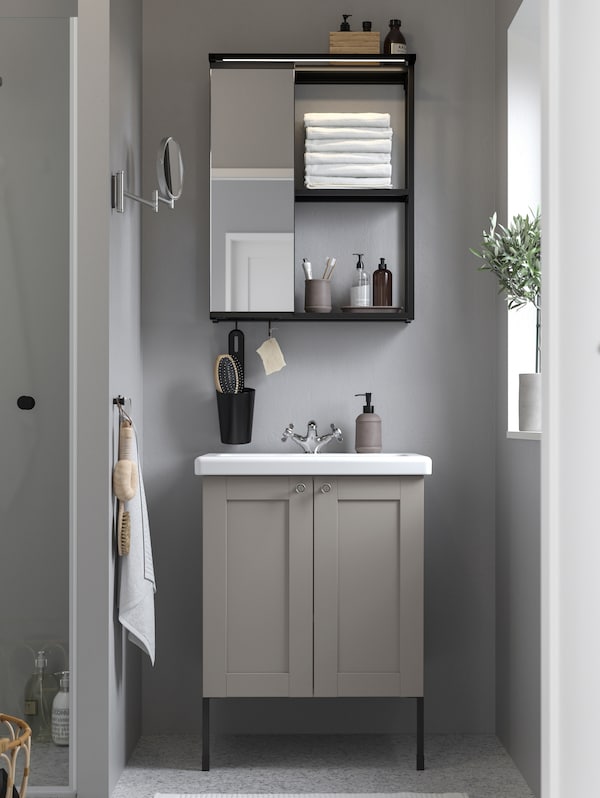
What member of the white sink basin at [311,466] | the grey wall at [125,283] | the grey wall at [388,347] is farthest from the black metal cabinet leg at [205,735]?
the white sink basin at [311,466]

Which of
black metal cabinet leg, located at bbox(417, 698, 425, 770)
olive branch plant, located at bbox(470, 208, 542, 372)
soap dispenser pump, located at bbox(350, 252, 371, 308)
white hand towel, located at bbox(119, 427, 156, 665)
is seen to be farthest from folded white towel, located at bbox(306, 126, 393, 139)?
black metal cabinet leg, located at bbox(417, 698, 425, 770)

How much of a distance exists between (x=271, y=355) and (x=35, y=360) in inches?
33.8

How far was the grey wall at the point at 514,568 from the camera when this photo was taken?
2.56 metres

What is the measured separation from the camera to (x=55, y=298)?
2.47m

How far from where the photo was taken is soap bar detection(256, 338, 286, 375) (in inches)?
120

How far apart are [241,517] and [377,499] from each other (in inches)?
16.0

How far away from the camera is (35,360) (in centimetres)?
246

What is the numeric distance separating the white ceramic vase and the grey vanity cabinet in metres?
0.37

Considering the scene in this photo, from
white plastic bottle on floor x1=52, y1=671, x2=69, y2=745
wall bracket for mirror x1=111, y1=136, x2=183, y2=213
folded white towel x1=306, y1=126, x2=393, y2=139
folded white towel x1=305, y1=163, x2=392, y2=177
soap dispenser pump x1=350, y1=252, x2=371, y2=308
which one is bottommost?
white plastic bottle on floor x1=52, y1=671, x2=69, y2=745

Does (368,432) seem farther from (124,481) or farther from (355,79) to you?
(355,79)

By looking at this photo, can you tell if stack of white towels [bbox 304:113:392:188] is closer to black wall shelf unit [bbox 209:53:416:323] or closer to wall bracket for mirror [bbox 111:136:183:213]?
black wall shelf unit [bbox 209:53:416:323]
